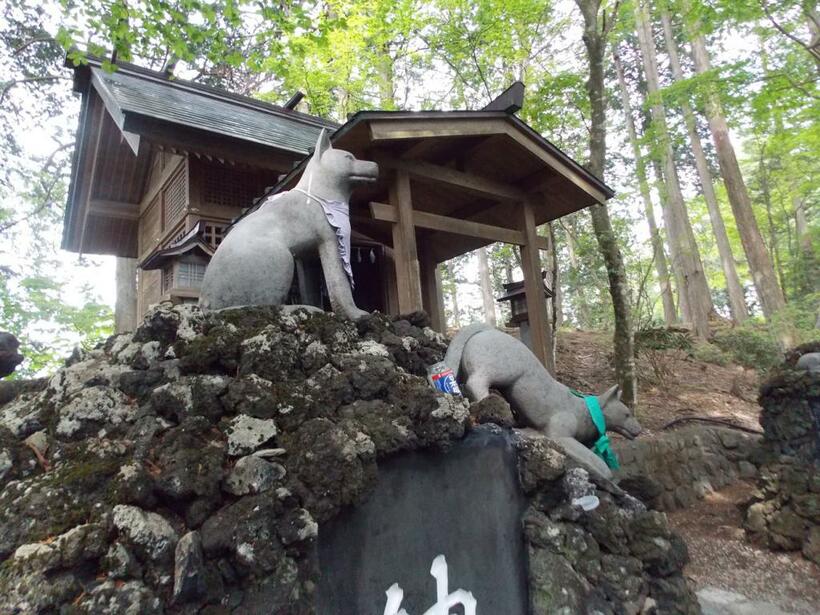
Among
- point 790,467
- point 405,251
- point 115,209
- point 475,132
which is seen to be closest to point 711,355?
point 790,467

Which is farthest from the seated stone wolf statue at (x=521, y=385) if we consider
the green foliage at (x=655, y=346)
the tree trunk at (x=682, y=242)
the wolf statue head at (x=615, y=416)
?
the tree trunk at (x=682, y=242)

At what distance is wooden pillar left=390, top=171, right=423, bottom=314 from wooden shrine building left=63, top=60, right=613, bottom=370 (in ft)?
0.04

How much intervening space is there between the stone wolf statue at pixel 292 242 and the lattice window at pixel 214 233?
4.13m

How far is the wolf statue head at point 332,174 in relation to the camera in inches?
141

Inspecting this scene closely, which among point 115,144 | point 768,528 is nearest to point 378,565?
point 768,528

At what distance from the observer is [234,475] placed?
190cm

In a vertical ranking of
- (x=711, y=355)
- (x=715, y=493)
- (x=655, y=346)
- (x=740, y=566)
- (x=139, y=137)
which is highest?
(x=139, y=137)

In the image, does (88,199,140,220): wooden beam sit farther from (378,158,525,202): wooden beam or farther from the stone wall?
the stone wall

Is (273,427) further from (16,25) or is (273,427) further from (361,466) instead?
(16,25)

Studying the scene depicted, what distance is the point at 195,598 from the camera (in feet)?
5.41

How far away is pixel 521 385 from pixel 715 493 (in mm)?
4170

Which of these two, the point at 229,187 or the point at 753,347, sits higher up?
the point at 229,187

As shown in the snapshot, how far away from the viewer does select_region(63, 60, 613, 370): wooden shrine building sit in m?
5.32

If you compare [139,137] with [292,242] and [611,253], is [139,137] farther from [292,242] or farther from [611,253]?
[611,253]
